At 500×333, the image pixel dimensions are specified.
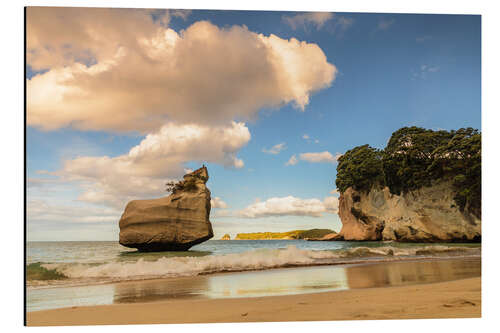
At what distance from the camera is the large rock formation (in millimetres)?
8508

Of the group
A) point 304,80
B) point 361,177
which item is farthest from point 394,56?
point 361,177

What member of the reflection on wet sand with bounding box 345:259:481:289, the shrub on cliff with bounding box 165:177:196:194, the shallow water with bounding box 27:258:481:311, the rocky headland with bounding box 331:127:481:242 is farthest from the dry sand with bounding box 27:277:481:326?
the rocky headland with bounding box 331:127:481:242

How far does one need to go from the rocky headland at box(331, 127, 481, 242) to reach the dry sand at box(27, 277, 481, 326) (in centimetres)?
697

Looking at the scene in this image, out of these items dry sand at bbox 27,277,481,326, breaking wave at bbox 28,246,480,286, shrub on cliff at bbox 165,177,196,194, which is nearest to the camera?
dry sand at bbox 27,277,481,326

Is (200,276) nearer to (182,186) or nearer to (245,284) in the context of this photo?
(245,284)

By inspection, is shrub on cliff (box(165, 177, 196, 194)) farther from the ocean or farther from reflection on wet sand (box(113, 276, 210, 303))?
reflection on wet sand (box(113, 276, 210, 303))

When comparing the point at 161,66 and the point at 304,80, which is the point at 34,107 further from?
the point at 304,80

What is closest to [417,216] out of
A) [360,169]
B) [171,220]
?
[360,169]

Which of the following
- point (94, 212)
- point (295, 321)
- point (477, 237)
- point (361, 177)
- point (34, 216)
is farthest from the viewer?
point (361, 177)

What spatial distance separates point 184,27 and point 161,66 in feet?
2.15

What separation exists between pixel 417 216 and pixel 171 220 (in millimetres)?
13813

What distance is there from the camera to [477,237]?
14.6m

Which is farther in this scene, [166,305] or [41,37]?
[41,37]

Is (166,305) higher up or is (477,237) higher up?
(166,305)
